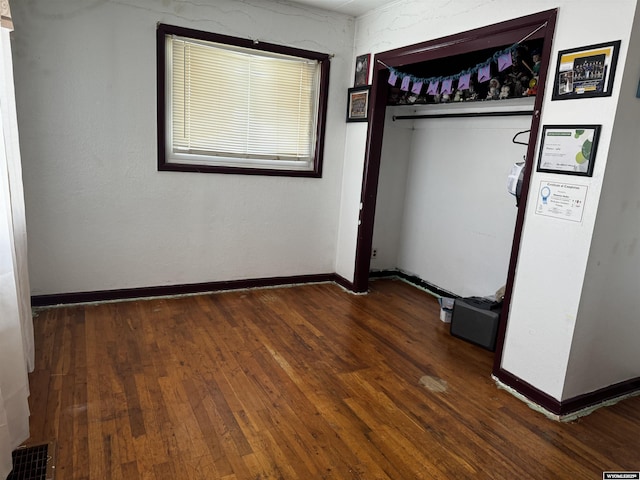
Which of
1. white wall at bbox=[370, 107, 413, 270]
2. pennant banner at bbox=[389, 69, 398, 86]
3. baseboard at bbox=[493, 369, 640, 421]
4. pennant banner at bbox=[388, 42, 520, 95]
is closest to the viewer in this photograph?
baseboard at bbox=[493, 369, 640, 421]

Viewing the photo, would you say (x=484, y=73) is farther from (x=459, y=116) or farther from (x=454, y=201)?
(x=454, y=201)

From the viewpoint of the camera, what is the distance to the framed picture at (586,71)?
222 cm

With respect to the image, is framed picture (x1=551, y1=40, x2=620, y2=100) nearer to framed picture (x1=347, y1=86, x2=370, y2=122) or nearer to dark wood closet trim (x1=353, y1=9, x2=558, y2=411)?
dark wood closet trim (x1=353, y1=9, x2=558, y2=411)

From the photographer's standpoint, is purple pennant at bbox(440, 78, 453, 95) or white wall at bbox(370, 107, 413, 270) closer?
purple pennant at bbox(440, 78, 453, 95)

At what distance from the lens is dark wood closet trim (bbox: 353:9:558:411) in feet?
8.48

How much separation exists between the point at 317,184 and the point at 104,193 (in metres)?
1.99

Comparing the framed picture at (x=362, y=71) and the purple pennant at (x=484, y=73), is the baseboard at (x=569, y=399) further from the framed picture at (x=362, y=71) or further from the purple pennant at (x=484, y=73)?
the framed picture at (x=362, y=71)

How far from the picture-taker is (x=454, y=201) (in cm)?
437

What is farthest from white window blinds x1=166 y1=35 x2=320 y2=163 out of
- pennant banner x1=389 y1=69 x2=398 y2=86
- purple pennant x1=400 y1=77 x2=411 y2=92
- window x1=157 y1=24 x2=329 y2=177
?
purple pennant x1=400 y1=77 x2=411 y2=92

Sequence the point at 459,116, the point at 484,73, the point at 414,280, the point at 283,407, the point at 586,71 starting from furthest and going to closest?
the point at 414,280 < the point at 459,116 < the point at 484,73 < the point at 283,407 < the point at 586,71

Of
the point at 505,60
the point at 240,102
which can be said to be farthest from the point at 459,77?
the point at 240,102

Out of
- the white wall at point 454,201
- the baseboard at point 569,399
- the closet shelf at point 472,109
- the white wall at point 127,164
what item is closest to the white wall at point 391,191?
the white wall at point 454,201

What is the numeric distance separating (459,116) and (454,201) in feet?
2.69

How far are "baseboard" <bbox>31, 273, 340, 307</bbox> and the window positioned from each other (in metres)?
1.09
